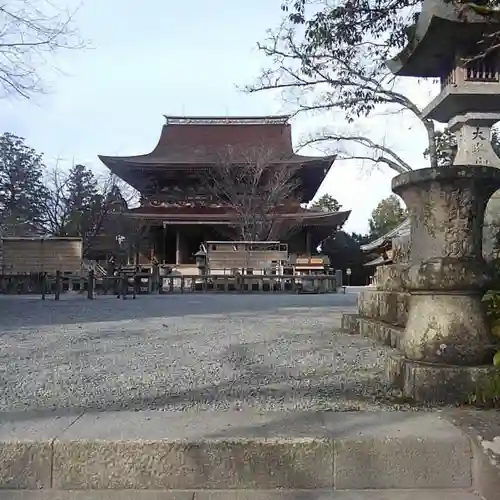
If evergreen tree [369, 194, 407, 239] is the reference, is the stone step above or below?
below

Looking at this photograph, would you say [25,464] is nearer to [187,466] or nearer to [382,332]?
[187,466]

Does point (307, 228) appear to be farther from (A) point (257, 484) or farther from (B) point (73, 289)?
(A) point (257, 484)

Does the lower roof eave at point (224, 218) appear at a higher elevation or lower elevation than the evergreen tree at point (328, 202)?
lower

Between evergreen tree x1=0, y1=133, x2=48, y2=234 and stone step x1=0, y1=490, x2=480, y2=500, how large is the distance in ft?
90.3

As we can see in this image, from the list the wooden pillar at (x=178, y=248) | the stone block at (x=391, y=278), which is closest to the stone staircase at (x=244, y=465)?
the stone block at (x=391, y=278)

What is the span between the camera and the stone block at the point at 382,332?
4320mm

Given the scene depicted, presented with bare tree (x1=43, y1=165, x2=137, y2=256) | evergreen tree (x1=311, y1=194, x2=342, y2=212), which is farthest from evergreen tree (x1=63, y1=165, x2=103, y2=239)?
evergreen tree (x1=311, y1=194, x2=342, y2=212)

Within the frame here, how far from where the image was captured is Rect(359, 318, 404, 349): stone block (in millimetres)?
4320

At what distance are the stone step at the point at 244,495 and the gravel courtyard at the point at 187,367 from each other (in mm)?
632

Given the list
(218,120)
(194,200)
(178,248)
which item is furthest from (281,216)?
(218,120)

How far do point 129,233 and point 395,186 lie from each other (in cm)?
2122

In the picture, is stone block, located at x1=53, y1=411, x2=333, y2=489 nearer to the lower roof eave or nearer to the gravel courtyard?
the gravel courtyard

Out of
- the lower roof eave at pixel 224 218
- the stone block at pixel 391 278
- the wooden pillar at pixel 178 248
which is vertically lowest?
the stone block at pixel 391 278

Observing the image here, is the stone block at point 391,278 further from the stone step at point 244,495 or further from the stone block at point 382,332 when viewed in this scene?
the stone step at point 244,495
